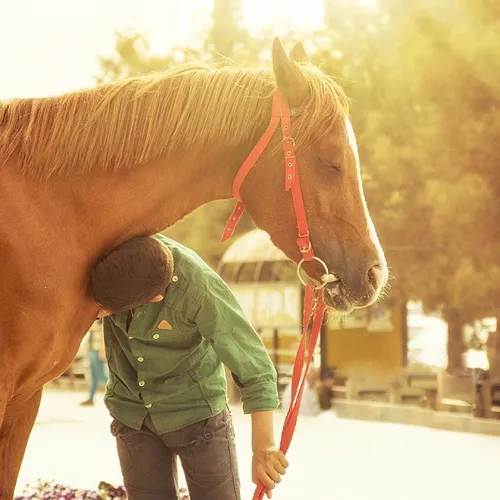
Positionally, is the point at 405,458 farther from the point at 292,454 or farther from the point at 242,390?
the point at 242,390

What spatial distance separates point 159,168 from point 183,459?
0.93 metres

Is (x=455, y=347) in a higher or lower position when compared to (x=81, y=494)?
higher

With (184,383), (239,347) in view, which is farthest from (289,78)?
(184,383)

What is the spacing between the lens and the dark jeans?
2.76 meters

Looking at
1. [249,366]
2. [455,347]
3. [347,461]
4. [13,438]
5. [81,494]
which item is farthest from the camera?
[455,347]

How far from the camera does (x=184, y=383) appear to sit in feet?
9.26

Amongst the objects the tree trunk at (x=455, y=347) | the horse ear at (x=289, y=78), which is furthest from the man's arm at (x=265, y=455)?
the tree trunk at (x=455, y=347)

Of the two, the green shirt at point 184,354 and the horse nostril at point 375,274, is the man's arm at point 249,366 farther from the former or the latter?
the horse nostril at point 375,274

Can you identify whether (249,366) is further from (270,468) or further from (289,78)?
(289,78)

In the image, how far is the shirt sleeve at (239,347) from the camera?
262 centimetres

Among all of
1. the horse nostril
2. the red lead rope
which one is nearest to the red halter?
the red lead rope

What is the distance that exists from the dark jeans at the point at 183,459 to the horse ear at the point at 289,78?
40.4 inches

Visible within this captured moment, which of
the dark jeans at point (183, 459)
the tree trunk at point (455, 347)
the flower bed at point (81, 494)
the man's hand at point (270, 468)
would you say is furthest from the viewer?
the tree trunk at point (455, 347)

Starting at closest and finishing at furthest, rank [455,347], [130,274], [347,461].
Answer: [130,274], [347,461], [455,347]
